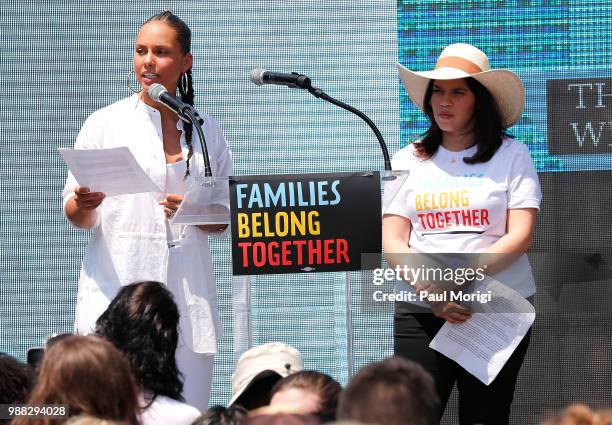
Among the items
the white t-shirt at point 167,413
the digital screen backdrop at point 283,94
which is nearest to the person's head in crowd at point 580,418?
the white t-shirt at point 167,413

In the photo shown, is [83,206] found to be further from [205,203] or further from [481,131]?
[481,131]

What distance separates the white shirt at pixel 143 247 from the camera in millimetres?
4078

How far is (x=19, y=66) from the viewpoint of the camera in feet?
18.1

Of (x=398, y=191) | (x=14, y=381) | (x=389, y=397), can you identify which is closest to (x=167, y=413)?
(x=14, y=381)

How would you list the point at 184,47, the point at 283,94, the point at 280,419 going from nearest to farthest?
the point at 280,419 < the point at 184,47 < the point at 283,94

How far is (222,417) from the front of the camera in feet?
9.29

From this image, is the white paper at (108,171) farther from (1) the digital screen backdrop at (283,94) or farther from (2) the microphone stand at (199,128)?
(1) the digital screen backdrop at (283,94)

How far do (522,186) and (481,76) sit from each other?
1.30 feet

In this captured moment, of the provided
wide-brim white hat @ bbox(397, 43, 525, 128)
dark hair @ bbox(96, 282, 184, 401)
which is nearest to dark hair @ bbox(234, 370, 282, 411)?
dark hair @ bbox(96, 282, 184, 401)

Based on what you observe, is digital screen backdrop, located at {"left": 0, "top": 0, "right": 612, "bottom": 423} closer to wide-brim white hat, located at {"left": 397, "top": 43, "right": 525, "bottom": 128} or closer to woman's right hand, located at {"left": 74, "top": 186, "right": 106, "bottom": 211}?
wide-brim white hat, located at {"left": 397, "top": 43, "right": 525, "bottom": 128}

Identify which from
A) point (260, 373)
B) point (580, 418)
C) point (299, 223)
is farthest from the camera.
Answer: point (299, 223)

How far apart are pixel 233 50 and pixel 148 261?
1.76 metres

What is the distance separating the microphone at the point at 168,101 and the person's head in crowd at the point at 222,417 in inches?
51.1

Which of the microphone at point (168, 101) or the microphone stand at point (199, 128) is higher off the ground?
the microphone at point (168, 101)
